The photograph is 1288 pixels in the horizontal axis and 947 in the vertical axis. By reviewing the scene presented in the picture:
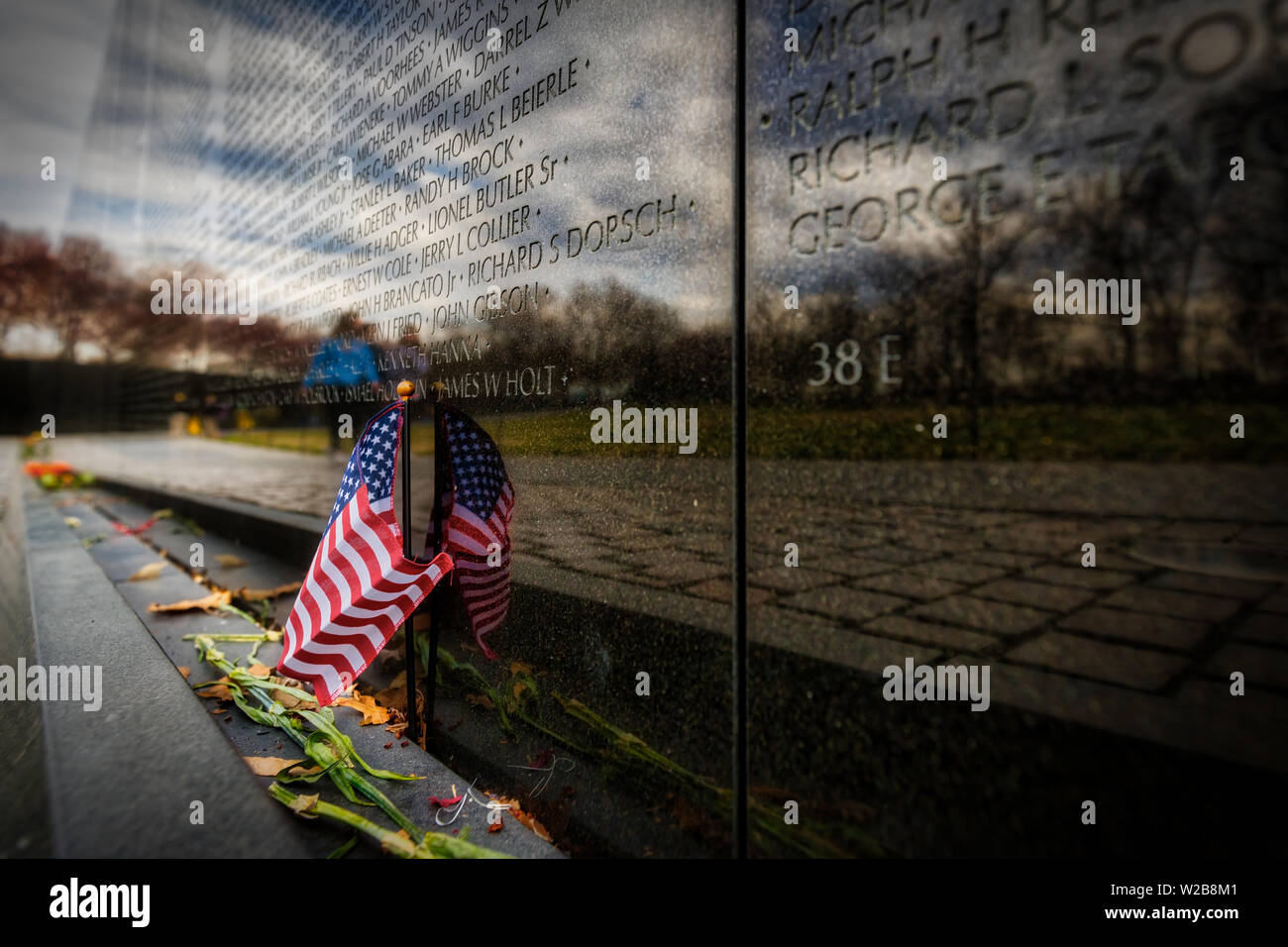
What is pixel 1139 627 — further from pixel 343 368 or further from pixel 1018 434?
pixel 343 368

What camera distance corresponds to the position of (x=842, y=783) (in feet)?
6.50

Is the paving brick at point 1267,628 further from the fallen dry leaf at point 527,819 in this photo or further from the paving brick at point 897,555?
the fallen dry leaf at point 527,819

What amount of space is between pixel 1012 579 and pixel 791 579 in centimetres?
59

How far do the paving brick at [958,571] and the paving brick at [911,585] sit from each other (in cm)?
1

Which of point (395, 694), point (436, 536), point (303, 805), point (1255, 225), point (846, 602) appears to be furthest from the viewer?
point (395, 694)

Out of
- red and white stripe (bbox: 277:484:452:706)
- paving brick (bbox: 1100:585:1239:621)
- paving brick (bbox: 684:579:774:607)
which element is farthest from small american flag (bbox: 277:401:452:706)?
paving brick (bbox: 1100:585:1239:621)

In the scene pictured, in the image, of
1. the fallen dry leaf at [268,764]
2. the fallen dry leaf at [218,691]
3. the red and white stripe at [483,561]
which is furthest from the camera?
the fallen dry leaf at [218,691]

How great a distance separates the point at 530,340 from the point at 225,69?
638 cm

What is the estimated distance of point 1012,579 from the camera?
1.78 meters

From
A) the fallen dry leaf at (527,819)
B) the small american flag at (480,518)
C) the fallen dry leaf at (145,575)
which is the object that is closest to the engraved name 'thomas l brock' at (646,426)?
the small american flag at (480,518)

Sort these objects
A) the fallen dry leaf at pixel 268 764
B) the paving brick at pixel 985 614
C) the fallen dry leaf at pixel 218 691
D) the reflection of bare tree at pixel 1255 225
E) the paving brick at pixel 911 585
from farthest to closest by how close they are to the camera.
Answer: the fallen dry leaf at pixel 218 691 < the fallen dry leaf at pixel 268 764 < the paving brick at pixel 911 585 < the paving brick at pixel 985 614 < the reflection of bare tree at pixel 1255 225

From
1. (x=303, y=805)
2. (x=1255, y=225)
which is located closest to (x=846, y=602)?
(x=1255, y=225)

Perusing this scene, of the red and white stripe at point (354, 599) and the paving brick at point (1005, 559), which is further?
the red and white stripe at point (354, 599)

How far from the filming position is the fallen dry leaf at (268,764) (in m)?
2.74
